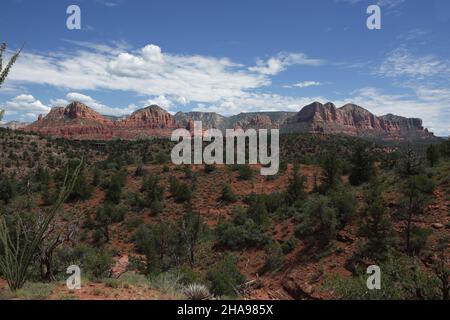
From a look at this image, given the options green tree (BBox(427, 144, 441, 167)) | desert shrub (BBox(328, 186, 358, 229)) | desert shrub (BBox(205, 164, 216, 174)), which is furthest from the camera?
desert shrub (BBox(205, 164, 216, 174))

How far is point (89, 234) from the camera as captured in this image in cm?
2580

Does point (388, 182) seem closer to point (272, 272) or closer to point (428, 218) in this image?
point (428, 218)

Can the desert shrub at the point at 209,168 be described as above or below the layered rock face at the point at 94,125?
below

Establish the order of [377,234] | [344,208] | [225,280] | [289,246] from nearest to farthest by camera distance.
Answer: [225,280]
[377,234]
[344,208]
[289,246]

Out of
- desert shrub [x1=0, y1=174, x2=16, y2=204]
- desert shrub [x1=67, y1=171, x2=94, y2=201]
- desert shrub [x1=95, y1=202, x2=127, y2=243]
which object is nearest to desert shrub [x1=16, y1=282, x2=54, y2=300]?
desert shrub [x1=95, y1=202, x2=127, y2=243]

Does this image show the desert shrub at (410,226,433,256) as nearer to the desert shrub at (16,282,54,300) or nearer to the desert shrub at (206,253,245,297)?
the desert shrub at (206,253,245,297)

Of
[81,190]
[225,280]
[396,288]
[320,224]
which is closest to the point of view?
[396,288]

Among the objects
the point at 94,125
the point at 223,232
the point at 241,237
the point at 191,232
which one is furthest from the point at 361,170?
the point at 94,125

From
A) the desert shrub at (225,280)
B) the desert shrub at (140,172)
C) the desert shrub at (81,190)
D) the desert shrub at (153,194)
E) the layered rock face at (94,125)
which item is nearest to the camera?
the desert shrub at (225,280)

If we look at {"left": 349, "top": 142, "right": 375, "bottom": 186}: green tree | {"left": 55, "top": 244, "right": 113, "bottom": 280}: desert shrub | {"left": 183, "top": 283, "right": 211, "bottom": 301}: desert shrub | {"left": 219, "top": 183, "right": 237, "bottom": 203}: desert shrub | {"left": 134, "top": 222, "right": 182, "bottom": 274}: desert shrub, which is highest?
{"left": 349, "top": 142, "right": 375, "bottom": 186}: green tree

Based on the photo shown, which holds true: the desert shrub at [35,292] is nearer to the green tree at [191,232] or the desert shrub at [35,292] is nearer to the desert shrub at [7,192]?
the green tree at [191,232]

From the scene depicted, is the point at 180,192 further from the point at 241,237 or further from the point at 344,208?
Answer: the point at 344,208

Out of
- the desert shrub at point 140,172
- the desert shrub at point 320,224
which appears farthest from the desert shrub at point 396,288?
the desert shrub at point 140,172

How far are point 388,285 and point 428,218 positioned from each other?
9.26m
